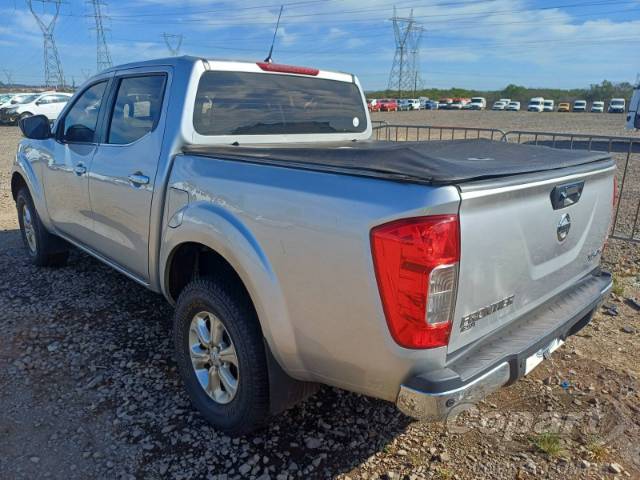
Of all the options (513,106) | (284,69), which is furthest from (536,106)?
(284,69)

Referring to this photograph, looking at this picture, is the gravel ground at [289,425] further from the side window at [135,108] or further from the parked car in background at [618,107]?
the parked car in background at [618,107]

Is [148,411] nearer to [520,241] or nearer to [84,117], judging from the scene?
[520,241]

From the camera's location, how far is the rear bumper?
1.92m

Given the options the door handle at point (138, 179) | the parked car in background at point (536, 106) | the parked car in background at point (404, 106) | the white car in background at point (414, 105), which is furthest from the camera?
the white car in background at point (414, 105)

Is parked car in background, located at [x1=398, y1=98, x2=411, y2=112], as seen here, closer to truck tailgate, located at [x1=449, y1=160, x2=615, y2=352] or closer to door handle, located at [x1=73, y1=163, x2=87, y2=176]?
door handle, located at [x1=73, y1=163, x2=87, y2=176]

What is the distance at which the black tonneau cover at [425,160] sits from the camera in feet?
6.53

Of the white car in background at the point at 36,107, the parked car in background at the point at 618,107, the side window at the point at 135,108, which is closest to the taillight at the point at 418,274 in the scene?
the side window at the point at 135,108

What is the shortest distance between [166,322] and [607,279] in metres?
3.13

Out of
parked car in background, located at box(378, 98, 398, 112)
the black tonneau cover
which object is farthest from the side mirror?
parked car in background, located at box(378, 98, 398, 112)

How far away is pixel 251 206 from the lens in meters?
2.39

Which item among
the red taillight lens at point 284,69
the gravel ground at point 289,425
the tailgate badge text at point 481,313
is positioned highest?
the red taillight lens at point 284,69

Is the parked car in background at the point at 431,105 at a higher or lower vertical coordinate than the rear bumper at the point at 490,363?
lower

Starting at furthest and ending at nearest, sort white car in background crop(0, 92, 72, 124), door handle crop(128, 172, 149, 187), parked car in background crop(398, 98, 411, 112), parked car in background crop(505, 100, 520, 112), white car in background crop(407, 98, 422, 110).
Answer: white car in background crop(407, 98, 422, 110), parked car in background crop(398, 98, 411, 112), parked car in background crop(505, 100, 520, 112), white car in background crop(0, 92, 72, 124), door handle crop(128, 172, 149, 187)

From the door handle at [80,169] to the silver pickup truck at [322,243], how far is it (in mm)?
39
